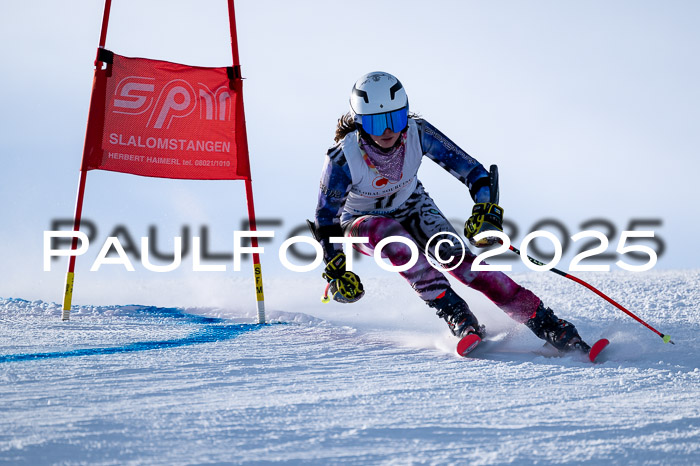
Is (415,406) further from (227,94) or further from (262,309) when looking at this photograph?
(227,94)

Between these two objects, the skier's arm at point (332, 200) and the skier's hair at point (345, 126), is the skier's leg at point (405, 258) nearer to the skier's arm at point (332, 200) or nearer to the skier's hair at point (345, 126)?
the skier's arm at point (332, 200)

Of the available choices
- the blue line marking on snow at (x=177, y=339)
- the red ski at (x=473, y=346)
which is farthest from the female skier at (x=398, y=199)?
the blue line marking on snow at (x=177, y=339)

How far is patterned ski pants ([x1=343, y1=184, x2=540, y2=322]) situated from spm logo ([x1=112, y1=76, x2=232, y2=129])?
92.1 inches

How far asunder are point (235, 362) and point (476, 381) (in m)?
1.11

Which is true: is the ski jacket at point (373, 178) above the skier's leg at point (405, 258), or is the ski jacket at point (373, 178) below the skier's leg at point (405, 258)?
above

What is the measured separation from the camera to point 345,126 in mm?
3865

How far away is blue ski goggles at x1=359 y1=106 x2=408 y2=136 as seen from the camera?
141 inches

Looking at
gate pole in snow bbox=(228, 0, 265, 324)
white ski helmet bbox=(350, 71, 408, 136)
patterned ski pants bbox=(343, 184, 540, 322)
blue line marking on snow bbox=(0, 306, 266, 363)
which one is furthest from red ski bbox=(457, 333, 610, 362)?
gate pole in snow bbox=(228, 0, 265, 324)

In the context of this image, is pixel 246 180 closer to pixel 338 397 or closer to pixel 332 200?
pixel 332 200

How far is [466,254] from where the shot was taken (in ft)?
12.5

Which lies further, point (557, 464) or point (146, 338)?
point (146, 338)

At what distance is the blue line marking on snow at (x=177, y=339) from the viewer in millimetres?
3338

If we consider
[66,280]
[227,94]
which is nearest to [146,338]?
[66,280]

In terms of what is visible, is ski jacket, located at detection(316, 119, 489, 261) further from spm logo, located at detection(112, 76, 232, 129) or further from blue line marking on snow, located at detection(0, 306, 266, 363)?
spm logo, located at detection(112, 76, 232, 129)
